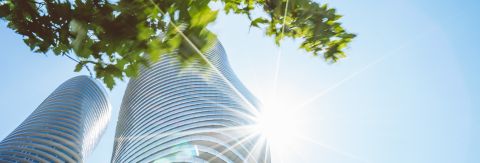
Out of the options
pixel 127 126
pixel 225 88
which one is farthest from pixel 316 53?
pixel 127 126

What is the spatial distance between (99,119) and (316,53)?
92641mm

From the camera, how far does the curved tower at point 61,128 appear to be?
57.2 m

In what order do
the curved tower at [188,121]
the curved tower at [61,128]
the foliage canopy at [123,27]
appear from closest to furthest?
the foliage canopy at [123,27], the curved tower at [188,121], the curved tower at [61,128]

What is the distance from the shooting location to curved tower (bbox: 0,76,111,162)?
Answer: 57.2m

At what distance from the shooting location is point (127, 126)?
→ 205ft

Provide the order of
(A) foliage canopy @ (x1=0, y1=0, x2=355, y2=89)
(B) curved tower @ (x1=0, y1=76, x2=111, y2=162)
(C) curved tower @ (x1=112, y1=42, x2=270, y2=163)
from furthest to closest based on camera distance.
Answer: (B) curved tower @ (x1=0, y1=76, x2=111, y2=162)
(C) curved tower @ (x1=112, y1=42, x2=270, y2=163)
(A) foliage canopy @ (x1=0, y1=0, x2=355, y2=89)

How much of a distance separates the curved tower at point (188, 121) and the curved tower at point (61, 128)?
8499 millimetres

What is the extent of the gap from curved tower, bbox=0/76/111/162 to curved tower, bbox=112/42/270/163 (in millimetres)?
8499

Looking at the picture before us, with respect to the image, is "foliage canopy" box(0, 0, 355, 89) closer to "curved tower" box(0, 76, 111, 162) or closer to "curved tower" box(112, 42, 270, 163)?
"curved tower" box(112, 42, 270, 163)

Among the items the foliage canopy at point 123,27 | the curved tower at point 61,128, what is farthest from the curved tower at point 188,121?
the foliage canopy at point 123,27

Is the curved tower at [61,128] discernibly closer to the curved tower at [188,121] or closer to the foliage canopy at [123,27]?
the curved tower at [188,121]

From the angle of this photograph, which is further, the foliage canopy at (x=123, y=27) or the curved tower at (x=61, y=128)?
the curved tower at (x=61, y=128)

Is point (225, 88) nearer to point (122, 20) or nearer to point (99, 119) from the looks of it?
point (99, 119)

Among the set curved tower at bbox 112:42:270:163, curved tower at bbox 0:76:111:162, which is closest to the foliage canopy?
curved tower at bbox 112:42:270:163
